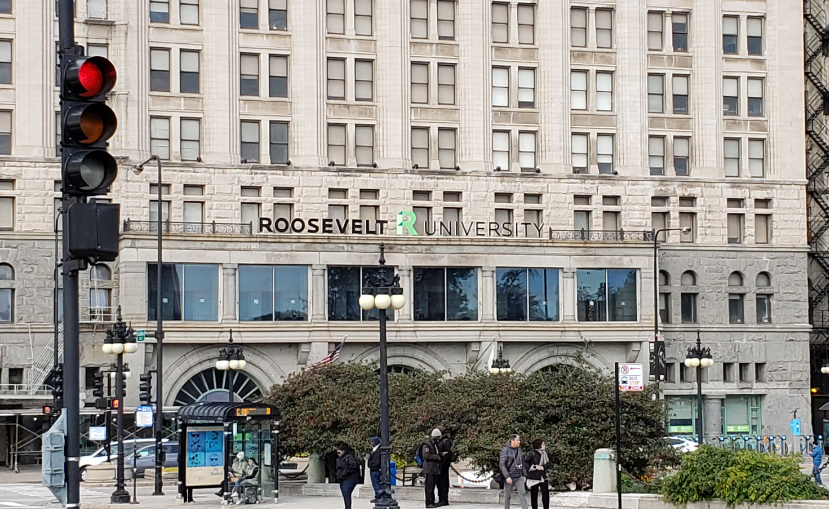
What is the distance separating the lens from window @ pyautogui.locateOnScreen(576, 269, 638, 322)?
2926 inches

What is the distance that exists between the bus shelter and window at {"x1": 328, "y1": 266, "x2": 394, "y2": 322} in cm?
3191

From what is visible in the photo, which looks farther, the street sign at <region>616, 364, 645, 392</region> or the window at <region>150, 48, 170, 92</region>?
the window at <region>150, 48, 170, 92</region>

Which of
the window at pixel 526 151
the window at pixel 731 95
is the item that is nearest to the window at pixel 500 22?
the window at pixel 526 151

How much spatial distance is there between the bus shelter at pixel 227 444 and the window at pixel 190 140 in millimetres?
35095

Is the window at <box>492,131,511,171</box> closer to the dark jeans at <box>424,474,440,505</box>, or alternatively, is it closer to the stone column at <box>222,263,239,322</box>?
the stone column at <box>222,263,239,322</box>

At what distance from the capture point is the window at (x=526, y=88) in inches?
3051

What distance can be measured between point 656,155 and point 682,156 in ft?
5.17

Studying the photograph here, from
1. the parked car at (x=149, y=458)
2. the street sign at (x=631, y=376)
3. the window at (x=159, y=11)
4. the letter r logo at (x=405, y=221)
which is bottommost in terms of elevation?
the parked car at (x=149, y=458)

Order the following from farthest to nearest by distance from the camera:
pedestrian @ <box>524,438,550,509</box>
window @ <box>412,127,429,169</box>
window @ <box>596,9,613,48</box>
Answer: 1. window @ <box>596,9,613,48</box>
2. window @ <box>412,127,429,169</box>
3. pedestrian @ <box>524,438,550,509</box>

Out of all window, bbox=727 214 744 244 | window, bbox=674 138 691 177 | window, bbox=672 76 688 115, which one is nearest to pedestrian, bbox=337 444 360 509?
window, bbox=674 138 691 177

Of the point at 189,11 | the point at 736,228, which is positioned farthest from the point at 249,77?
the point at 736,228

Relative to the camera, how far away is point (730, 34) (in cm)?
8162

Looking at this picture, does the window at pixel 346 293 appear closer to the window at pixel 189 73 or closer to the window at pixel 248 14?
the window at pixel 189 73

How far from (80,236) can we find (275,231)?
61.0 m
